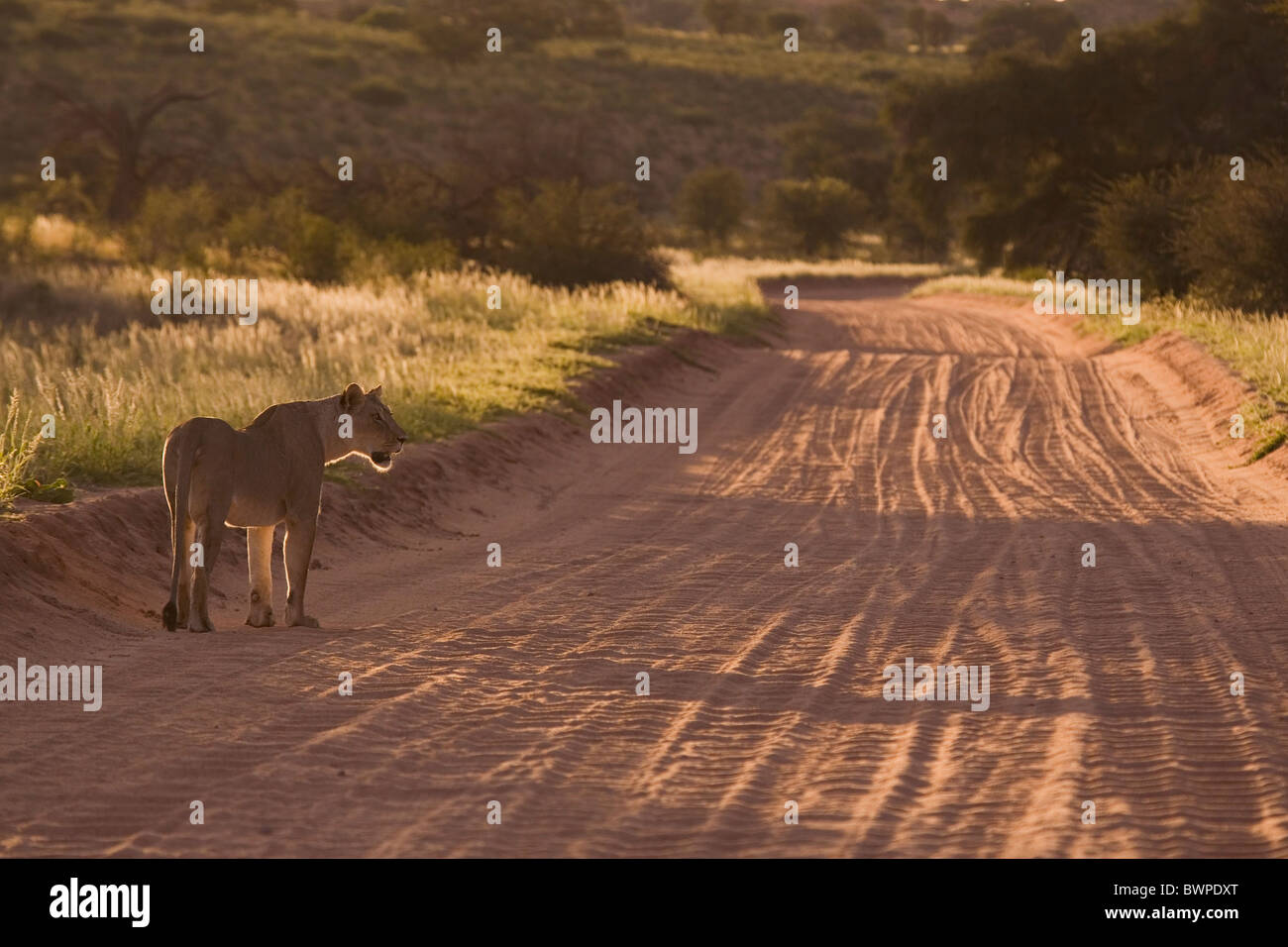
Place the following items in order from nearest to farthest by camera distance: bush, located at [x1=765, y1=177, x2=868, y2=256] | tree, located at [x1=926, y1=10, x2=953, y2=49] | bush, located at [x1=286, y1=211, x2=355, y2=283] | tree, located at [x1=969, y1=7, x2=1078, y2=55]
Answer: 1. bush, located at [x1=286, y1=211, x2=355, y2=283]
2. bush, located at [x1=765, y1=177, x2=868, y2=256]
3. tree, located at [x1=969, y1=7, x2=1078, y2=55]
4. tree, located at [x1=926, y1=10, x2=953, y2=49]

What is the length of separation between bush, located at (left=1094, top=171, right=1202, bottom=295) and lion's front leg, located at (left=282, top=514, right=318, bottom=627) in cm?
3043

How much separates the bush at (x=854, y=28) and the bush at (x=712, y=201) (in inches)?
2595

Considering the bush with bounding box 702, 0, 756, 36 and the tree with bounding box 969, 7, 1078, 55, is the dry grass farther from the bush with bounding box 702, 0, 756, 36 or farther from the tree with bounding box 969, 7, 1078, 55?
the bush with bounding box 702, 0, 756, 36

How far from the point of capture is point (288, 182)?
1599 inches

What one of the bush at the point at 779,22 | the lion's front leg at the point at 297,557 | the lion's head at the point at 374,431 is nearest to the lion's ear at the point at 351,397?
the lion's head at the point at 374,431

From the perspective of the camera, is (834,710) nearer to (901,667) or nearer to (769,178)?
(901,667)

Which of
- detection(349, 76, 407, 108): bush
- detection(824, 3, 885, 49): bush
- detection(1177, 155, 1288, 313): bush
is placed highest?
detection(824, 3, 885, 49): bush

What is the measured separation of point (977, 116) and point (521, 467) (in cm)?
3494

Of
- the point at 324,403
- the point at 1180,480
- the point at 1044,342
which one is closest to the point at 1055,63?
the point at 1044,342

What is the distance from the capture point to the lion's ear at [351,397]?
8977 mm

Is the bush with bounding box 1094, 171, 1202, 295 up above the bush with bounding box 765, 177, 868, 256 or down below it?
below

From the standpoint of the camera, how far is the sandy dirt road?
5609 millimetres

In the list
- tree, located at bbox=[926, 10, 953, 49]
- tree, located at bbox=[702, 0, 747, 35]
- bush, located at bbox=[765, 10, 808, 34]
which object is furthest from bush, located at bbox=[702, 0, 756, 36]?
tree, located at bbox=[926, 10, 953, 49]

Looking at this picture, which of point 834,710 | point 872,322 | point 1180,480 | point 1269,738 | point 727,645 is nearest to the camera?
point 1269,738
